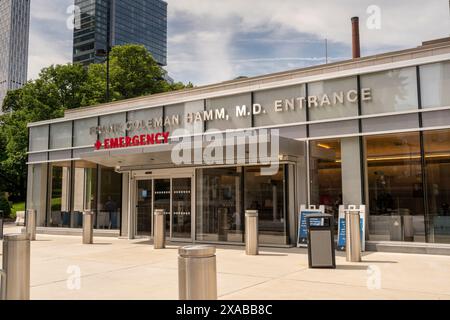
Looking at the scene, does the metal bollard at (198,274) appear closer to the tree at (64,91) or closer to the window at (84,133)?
the window at (84,133)

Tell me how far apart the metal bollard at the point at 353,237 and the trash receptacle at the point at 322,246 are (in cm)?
104

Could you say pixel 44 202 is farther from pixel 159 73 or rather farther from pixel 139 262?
pixel 159 73

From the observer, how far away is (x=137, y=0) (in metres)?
56.3

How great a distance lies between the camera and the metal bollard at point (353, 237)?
1035 cm

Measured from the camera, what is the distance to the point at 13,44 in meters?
57.4

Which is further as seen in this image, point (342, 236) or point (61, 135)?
point (61, 135)

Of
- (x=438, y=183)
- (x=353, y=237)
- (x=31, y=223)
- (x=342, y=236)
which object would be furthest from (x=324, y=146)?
(x=31, y=223)

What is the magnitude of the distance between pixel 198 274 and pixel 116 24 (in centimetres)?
5196

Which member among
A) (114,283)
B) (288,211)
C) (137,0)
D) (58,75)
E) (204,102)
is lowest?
(114,283)

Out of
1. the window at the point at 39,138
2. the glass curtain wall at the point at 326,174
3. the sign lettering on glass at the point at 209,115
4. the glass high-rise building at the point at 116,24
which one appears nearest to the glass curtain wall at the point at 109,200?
the sign lettering on glass at the point at 209,115

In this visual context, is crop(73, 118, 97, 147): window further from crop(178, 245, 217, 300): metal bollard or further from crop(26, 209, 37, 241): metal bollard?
crop(178, 245, 217, 300): metal bollard

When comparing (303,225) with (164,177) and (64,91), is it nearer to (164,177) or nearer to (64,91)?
(164,177)
